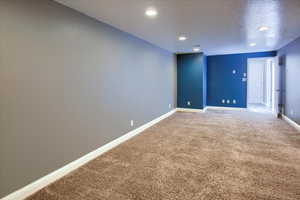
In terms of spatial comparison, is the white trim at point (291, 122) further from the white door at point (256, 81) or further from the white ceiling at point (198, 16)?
the white door at point (256, 81)

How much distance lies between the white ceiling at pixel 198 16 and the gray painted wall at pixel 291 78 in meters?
0.79

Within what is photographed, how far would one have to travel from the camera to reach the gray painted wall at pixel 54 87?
6.15ft

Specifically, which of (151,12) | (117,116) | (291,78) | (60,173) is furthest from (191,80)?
(60,173)

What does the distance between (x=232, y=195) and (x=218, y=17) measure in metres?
2.57

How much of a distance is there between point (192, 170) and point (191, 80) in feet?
16.2

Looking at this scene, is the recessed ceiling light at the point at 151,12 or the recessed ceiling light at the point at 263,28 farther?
the recessed ceiling light at the point at 263,28

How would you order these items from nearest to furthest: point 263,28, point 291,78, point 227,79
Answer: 1. point 263,28
2. point 291,78
3. point 227,79

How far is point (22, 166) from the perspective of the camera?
1.98 m

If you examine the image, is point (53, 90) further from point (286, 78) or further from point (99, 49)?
point (286, 78)

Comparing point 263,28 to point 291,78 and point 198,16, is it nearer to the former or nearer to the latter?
point 198,16

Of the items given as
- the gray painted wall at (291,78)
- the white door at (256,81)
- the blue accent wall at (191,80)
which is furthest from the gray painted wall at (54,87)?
the white door at (256,81)

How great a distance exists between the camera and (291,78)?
491cm

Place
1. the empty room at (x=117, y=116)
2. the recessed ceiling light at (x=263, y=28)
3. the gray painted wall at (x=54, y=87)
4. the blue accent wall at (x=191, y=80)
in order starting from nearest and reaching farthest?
the gray painted wall at (x=54, y=87), the empty room at (x=117, y=116), the recessed ceiling light at (x=263, y=28), the blue accent wall at (x=191, y=80)

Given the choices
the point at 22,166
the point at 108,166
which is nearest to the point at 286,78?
the point at 108,166
